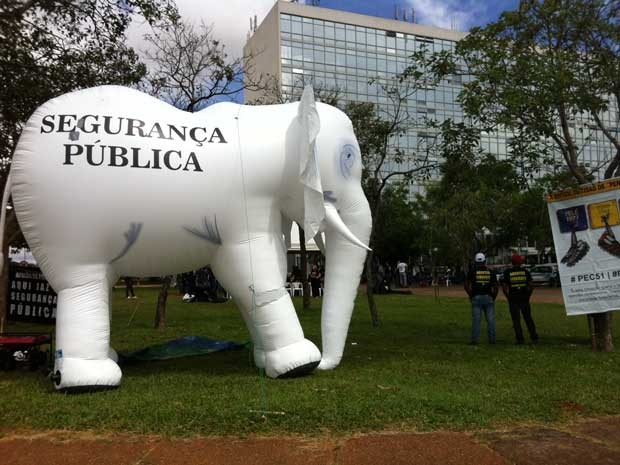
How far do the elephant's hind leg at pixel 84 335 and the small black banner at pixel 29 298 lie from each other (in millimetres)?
8488

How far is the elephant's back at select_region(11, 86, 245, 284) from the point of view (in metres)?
5.19

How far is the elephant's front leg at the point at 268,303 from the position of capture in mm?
5648

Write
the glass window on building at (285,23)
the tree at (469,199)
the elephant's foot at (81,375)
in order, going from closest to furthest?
1. the elephant's foot at (81,375)
2. the tree at (469,199)
3. the glass window on building at (285,23)

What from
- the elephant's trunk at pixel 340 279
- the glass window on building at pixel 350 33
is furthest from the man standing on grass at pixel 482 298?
the glass window on building at pixel 350 33

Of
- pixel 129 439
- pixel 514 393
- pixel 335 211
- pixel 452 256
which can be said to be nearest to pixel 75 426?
pixel 129 439

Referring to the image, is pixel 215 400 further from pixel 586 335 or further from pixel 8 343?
pixel 586 335

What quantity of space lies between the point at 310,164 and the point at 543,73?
164 inches

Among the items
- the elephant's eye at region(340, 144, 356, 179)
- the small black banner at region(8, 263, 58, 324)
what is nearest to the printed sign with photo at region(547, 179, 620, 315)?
the elephant's eye at region(340, 144, 356, 179)

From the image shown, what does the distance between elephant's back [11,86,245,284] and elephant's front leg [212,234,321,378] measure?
Answer: 0.47 meters

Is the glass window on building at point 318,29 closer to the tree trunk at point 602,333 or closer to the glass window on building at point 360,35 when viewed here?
the glass window on building at point 360,35

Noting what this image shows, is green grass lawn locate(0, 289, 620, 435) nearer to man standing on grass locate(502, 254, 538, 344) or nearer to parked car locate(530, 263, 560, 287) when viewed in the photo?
man standing on grass locate(502, 254, 538, 344)

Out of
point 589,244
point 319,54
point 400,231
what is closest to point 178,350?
point 589,244

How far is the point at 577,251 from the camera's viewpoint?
7992 mm

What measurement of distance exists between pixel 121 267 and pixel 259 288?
138 cm
